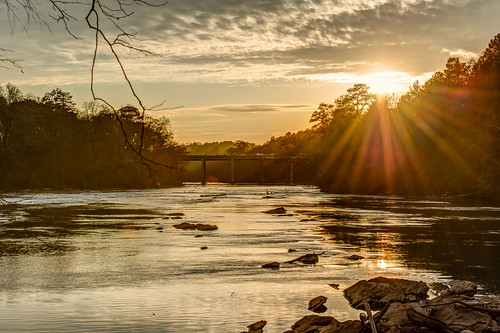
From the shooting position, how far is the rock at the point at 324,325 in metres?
11.8

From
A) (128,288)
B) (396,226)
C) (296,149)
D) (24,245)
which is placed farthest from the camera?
(296,149)

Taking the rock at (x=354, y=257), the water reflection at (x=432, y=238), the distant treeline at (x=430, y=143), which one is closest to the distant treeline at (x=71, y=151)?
the distant treeline at (x=430, y=143)

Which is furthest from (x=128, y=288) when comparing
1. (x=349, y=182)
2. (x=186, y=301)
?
(x=349, y=182)

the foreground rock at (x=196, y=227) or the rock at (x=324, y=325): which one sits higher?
the rock at (x=324, y=325)

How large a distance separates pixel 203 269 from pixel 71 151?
410 ft

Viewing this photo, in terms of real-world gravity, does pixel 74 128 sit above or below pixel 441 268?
above

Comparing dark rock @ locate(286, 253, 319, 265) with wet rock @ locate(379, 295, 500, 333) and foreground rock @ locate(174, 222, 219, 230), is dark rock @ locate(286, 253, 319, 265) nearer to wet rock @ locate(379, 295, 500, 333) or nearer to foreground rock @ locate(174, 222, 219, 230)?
wet rock @ locate(379, 295, 500, 333)

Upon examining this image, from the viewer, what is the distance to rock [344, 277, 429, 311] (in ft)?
49.7

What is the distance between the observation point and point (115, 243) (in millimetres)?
30016

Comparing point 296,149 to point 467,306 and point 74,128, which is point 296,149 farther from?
point 467,306

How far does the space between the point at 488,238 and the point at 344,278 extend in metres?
15.1

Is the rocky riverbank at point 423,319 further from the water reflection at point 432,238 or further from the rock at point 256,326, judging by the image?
the water reflection at point 432,238

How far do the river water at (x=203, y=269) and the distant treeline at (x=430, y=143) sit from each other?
3997 cm

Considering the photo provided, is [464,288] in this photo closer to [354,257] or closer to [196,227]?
[354,257]
